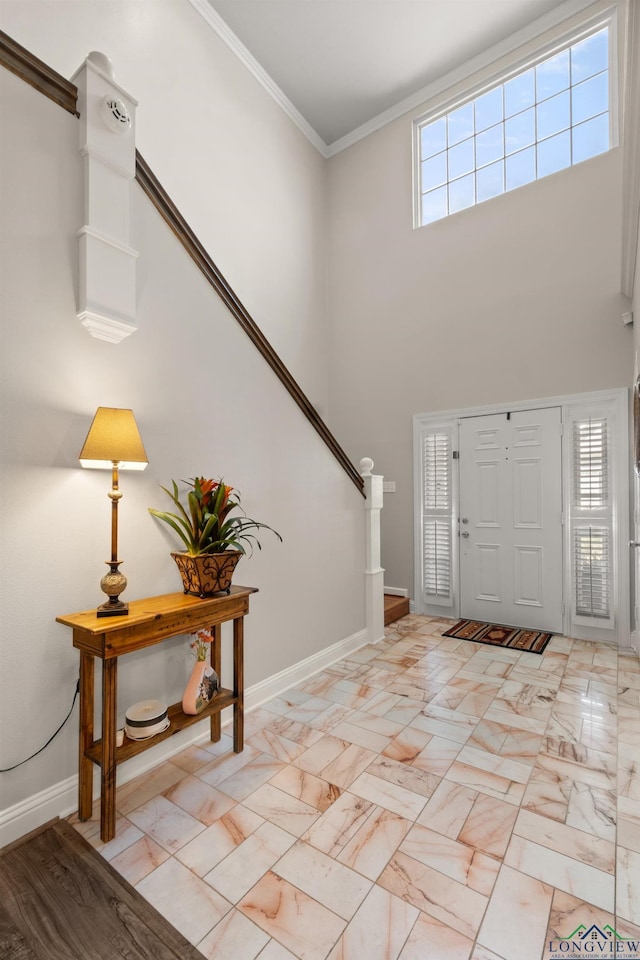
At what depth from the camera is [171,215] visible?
2191 mm

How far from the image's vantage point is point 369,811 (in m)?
1.78

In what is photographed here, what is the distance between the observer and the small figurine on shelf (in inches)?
77.9

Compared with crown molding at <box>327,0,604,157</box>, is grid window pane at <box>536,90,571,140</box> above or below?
below

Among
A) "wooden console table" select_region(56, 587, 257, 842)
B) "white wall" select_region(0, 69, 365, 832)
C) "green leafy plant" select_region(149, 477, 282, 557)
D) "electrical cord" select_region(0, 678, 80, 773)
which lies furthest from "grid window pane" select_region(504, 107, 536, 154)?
"electrical cord" select_region(0, 678, 80, 773)

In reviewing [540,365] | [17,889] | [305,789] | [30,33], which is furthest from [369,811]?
[30,33]

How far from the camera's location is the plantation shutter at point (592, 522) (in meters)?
3.77

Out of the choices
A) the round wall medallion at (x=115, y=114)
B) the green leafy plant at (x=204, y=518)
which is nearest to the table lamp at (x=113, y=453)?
the green leafy plant at (x=204, y=518)

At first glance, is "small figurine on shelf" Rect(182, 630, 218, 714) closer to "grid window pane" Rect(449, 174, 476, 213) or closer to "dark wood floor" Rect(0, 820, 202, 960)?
"dark wood floor" Rect(0, 820, 202, 960)

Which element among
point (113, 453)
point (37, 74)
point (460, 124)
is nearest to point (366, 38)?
point (460, 124)

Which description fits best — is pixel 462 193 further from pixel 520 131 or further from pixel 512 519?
pixel 512 519

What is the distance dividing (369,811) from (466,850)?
0.37 m

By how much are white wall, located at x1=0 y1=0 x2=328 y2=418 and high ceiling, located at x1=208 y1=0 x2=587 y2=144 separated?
289mm

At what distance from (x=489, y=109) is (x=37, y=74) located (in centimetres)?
448

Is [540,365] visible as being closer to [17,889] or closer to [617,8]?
[617,8]
